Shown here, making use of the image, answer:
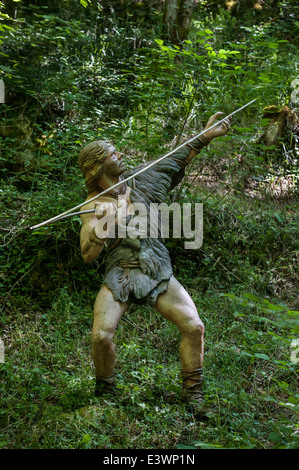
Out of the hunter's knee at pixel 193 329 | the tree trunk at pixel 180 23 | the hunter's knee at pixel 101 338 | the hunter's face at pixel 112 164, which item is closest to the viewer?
the hunter's knee at pixel 101 338

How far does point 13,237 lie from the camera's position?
6.00 m

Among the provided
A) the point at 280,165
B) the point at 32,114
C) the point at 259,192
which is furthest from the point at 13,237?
the point at 280,165

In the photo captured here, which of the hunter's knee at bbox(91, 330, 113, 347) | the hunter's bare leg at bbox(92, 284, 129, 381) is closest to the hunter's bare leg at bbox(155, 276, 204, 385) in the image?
the hunter's bare leg at bbox(92, 284, 129, 381)

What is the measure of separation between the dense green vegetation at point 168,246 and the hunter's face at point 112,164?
1382 millimetres

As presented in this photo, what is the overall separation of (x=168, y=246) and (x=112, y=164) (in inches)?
90.3

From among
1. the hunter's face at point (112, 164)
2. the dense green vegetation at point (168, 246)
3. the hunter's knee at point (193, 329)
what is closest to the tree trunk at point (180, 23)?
the dense green vegetation at point (168, 246)

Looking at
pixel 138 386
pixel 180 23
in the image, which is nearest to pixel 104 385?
pixel 138 386

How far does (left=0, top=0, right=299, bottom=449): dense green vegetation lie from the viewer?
3980 millimetres

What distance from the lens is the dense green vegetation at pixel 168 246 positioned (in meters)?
3.98

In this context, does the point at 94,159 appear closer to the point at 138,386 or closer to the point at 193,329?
the point at 193,329

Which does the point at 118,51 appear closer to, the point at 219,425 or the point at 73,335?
the point at 73,335

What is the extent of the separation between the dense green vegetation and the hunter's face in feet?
4.53

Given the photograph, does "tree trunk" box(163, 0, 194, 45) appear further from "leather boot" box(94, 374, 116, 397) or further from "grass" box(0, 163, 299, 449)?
"leather boot" box(94, 374, 116, 397)

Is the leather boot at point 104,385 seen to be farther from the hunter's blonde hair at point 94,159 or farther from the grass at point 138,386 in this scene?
the hunter's blonde hair at point 94,159
